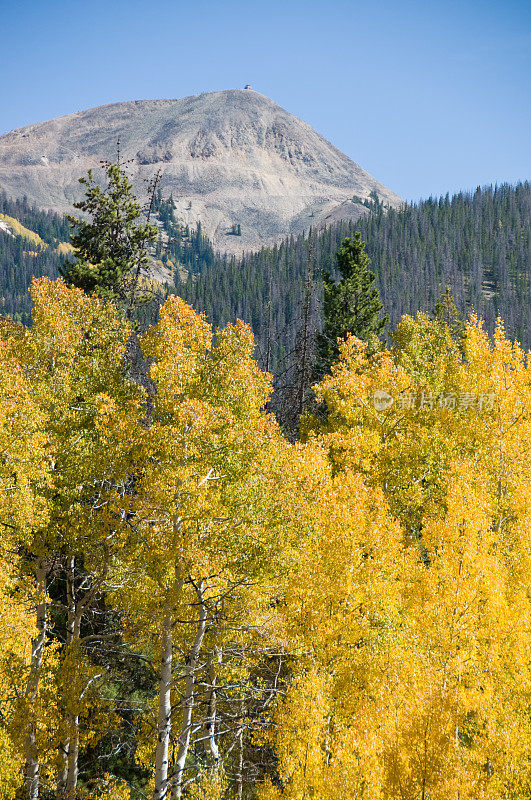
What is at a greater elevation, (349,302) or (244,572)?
(349,302)

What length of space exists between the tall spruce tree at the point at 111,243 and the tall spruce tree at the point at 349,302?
12.8 metres

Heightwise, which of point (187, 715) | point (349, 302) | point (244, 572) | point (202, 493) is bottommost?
point (187, 715)

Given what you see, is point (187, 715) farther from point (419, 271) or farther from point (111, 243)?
point (419, 271)

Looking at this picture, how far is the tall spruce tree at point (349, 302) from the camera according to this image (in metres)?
40.2

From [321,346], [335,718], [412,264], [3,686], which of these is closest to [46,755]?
[3,686]

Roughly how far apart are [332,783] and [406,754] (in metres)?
1.76

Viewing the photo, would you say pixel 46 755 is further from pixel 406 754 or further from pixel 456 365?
pixel 456 365

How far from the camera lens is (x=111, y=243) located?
3328 centimetres

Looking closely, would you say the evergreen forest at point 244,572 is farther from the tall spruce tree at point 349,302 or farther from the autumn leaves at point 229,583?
the tall spruce tree at point 349,302

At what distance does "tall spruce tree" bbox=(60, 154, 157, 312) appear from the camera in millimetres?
32031

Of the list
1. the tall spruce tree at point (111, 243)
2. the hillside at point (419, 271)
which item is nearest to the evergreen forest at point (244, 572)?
the tall spruce tree at point (111, 243)

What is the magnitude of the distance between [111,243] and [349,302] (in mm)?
15988

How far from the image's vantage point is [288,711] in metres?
16.7

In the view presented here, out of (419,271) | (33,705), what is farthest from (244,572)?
(419,271)
